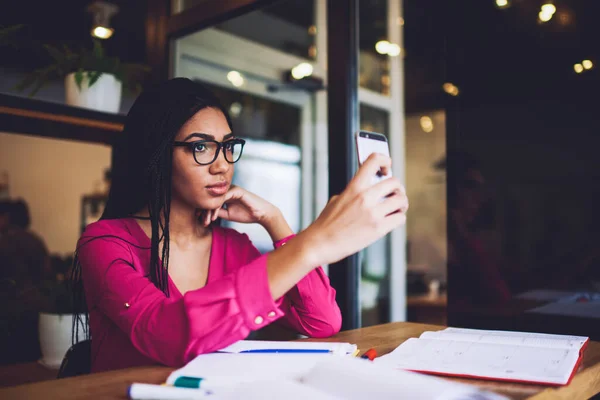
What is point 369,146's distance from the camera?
1078mm

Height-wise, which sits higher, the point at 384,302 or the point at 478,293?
the point at 478,293

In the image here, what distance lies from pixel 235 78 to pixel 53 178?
442cm

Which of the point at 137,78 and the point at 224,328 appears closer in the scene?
the point at 224,328

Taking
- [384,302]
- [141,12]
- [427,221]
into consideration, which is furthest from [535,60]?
[427,221]

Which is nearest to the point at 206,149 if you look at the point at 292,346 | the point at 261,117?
the point at 292,346

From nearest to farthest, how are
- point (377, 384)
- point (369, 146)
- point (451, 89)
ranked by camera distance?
1. point (377, 384)
2. point (369, 146)
3. point (451, 89)

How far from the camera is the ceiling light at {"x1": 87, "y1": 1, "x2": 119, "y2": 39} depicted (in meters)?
2.75

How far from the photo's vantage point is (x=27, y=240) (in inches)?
134

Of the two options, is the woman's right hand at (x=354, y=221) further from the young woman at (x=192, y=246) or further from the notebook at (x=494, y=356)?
the notebook at (x=494, y=356)

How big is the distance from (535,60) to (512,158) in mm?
290

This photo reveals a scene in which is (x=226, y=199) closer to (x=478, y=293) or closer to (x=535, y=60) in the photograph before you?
(x=478, y=293)

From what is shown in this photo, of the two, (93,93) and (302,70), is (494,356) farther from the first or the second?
(302,70)

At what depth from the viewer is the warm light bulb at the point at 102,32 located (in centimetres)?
271

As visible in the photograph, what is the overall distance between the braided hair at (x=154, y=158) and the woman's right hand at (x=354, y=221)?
608 millimetres
